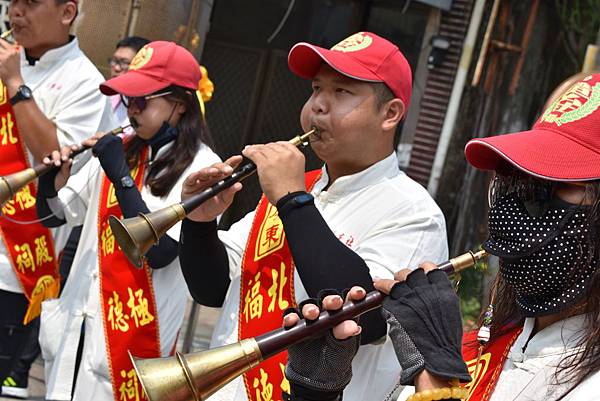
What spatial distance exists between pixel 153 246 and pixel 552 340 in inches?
90.3

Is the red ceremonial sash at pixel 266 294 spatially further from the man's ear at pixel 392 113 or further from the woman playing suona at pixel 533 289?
the woman playing suona at pixel 533 289

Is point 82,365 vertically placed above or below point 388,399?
below

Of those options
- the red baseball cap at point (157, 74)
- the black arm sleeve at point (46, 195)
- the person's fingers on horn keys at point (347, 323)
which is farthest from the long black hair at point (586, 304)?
the black arm sleeve at point (46, 195)

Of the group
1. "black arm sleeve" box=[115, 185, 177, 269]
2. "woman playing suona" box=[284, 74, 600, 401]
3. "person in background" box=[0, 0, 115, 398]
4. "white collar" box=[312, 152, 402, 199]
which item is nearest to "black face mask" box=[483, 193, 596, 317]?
"woman playing suona" box=[284, 74, 600, 401]

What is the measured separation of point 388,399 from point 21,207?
3.14 m

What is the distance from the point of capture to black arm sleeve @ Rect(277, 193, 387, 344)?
3010 mm

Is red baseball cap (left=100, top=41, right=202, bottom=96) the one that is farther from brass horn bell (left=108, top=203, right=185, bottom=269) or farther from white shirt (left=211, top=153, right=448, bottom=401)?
white shirt (left=211, top=153, right=448, bottom=401)

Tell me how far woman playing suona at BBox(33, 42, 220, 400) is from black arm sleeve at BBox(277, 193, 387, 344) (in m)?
1.50

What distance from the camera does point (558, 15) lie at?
11.7 m

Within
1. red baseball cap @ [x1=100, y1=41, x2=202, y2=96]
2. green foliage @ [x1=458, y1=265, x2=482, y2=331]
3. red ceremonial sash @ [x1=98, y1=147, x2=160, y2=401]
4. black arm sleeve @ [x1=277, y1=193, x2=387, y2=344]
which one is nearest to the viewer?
black arm sleeve @ [x1=277, y1=193, x2=387, y2=344]

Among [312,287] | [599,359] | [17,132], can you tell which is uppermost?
[599,359]

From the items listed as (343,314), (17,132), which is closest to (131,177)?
(17,132)

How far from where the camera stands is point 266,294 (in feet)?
11.5

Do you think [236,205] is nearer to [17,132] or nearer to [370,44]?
[17,132]
